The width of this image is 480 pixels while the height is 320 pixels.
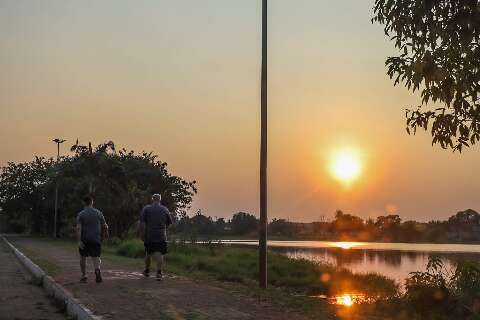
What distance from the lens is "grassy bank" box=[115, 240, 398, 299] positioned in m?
18.9

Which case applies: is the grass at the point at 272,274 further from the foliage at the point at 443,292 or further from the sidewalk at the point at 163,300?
the foliage at the point at 443,292

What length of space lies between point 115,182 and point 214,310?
40.4m

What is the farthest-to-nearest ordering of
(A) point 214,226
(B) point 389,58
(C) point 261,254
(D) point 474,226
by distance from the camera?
1. (A) point 214,226
2. (D) point 474,226
3. (C) point 261,254
4. (B) point 389,58

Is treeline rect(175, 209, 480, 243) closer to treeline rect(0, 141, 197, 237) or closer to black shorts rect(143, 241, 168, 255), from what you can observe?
treeline rect(0, 141, 197, 237)

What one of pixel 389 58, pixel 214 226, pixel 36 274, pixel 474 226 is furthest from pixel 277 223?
pixel 389 58

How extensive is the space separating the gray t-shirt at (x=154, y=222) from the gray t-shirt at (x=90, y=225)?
4.10 ft

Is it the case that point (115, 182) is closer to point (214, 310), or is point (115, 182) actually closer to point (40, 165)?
point (40, 165)

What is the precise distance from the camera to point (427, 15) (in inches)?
284

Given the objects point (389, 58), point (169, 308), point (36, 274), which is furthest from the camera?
point (36, 274)

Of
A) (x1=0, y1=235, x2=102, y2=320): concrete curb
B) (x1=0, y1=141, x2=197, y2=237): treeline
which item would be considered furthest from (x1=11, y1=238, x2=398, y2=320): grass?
(x1=0, y1=141, x2=197, y2=237): treeline

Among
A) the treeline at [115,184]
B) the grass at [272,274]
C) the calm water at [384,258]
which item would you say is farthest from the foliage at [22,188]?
the grass at [272,274]

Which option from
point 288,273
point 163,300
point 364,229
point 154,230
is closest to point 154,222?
point 154,230

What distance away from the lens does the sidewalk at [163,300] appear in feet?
31.1

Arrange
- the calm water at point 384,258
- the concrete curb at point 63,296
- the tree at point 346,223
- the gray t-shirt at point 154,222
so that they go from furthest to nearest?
the tree at point 346,223
the calm water at point 384,258
the gray t-shirt at point 154,222
the concrete curb at point 63,296
